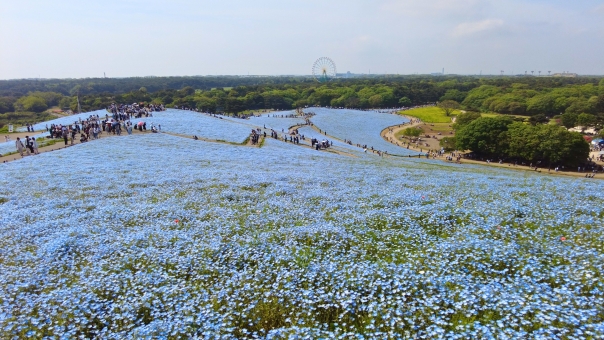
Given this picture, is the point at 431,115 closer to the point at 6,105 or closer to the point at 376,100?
the point at 376,100

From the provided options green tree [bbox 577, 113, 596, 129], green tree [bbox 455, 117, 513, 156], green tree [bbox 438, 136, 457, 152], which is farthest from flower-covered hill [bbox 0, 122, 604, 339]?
green tree [bbox 577, 113, 596, 129]

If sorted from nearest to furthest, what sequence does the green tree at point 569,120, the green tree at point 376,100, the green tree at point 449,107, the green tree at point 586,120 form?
the green tree at point 586,120 < the green tree at point 569,120 < the green tree at point 449,107 < the green tree at point 376,100

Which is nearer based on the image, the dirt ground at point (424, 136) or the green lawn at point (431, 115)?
the dirt ground at point (424, 136)

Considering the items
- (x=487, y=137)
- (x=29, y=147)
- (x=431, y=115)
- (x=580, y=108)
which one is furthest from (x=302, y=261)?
(x=580, y=108)

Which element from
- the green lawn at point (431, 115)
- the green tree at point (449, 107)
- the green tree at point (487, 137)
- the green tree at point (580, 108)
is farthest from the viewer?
the green tree at point (449, 107)

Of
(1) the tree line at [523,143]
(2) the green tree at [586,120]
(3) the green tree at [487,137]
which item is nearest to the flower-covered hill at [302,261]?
(1) the tree line at [523,143]

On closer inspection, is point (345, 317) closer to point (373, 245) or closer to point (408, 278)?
point (408, 278)

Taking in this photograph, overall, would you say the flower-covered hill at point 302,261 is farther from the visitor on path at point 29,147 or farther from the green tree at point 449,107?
the green tree at point 449,107

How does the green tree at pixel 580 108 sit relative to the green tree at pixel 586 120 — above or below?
above
